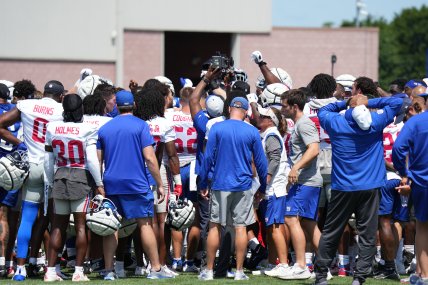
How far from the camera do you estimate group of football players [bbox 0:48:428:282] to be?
1101 cm

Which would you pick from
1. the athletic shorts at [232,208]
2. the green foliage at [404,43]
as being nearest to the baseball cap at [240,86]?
the athletic shorts at [232,208]

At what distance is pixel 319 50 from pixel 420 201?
1120 inches

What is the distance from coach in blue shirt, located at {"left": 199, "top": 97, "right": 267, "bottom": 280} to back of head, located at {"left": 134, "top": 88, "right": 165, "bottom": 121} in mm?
→ 883

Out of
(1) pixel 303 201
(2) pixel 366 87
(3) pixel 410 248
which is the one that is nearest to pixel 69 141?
(1) pixel 303 201

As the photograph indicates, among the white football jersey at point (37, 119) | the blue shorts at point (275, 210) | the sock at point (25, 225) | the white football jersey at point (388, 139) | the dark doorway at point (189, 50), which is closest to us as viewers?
the sock at point (25, 225)

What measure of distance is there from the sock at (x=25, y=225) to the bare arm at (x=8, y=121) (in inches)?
30.2

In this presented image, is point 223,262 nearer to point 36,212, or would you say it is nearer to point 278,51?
point 36,212

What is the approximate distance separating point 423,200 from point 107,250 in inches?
138

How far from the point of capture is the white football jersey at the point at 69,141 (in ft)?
35.9

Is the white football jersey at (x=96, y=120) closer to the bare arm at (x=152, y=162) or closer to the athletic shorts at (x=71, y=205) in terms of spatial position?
the bare arm at (x=152, y=162)

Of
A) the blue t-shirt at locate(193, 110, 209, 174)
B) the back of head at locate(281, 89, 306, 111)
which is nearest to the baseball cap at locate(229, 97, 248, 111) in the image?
the back of head at locate(281, 89, 306, 111)

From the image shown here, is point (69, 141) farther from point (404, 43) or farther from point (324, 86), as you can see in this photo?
point (404, 43)

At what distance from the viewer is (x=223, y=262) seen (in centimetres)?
1153

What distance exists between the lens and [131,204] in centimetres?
1109
